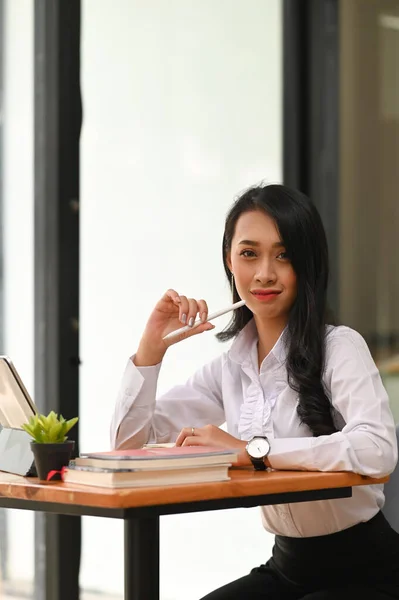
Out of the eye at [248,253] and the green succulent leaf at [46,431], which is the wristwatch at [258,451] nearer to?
the green succulent leaf at [46,431]

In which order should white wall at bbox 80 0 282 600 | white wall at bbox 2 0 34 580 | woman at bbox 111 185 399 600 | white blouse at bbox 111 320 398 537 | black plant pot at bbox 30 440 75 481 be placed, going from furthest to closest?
white wall at bbox 80 0 282 600
white wall at bbox 2 0 34 580
woman at bbox 111 185 399 600
white blouse at bbox 111 320 398 537
black plant pot at bbox 30 440 75 481

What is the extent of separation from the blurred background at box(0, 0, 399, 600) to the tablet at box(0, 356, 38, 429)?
668 millimetres

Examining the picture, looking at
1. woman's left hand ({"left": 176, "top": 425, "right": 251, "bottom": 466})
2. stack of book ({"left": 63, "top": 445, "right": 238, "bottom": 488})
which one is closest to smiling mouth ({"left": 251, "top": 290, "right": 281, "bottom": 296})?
woman's left hand ({"left": 176, "top": 425, "right": 251, "bottom": 466})

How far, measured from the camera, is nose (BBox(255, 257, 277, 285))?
206cm

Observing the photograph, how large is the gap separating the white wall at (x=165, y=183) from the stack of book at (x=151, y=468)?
167cm

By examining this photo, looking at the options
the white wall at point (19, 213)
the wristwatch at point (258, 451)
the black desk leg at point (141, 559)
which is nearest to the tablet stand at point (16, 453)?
the black desk leg at point (141, 559)

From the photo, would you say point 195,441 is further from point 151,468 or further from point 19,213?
point 19,213

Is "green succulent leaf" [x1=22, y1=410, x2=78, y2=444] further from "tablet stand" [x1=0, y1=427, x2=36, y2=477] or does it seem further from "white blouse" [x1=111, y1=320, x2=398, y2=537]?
"white blouse" [x1=111, y1=320, x2=398, y2=537]

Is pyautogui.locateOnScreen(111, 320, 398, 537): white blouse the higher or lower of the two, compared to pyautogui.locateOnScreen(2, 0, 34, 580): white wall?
lower

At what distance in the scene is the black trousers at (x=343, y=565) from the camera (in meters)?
2.01

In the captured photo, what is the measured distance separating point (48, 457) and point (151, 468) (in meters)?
0.22

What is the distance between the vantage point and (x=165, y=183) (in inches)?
141

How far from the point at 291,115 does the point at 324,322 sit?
214 cm

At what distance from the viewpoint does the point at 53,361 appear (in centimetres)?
317
